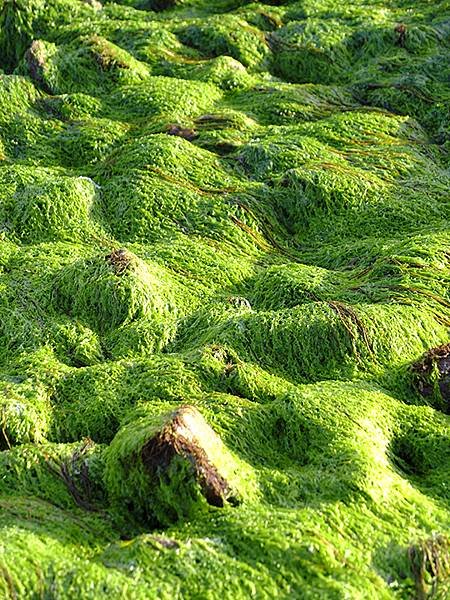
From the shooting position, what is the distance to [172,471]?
4.43m

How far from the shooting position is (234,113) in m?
8.98

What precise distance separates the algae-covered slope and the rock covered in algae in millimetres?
14

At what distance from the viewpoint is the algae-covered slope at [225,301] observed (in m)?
4.25

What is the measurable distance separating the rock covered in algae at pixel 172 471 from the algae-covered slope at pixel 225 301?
1 centimetres

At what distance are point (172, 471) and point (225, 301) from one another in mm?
2400

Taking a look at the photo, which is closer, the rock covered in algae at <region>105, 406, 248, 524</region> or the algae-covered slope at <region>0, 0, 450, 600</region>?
the algae-covered slope at <region>0, 0, 450, 600</region>

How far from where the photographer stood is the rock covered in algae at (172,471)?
4.41 m

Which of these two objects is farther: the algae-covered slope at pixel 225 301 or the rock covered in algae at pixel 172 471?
the rock covered in algae at pixel 172 471

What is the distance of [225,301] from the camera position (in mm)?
6633

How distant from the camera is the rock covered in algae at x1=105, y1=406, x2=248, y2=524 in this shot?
441cm

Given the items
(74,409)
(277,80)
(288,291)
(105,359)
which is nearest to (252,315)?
(288,291)

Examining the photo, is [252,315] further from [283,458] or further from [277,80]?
[277,80]

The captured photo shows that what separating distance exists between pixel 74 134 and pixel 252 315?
11.6 feet

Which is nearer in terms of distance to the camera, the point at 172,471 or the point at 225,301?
the point at 172,471
